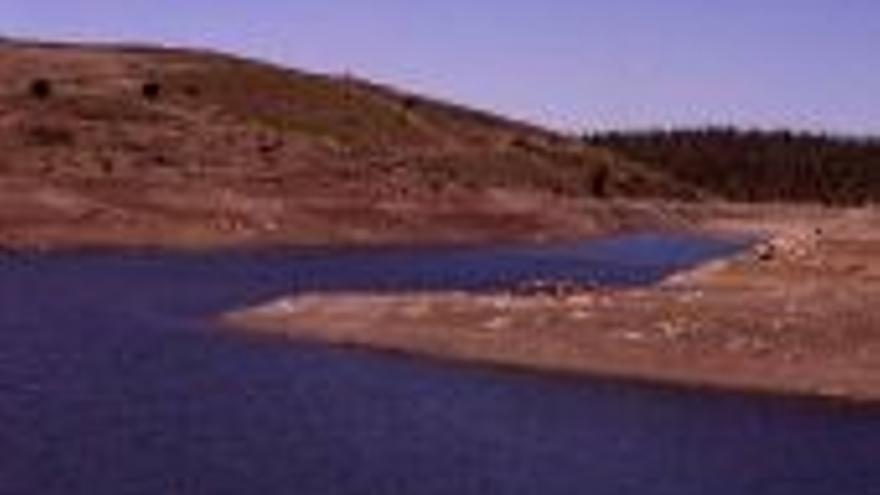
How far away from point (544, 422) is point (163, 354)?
13114mm

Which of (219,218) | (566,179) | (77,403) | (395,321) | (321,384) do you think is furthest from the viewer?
(566,179)

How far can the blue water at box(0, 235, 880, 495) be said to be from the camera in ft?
127

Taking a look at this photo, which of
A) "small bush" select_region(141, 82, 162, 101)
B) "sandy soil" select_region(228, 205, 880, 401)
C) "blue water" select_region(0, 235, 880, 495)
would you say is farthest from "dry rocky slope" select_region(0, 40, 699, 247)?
"blue water" select_region(0, 235, 880, 495)

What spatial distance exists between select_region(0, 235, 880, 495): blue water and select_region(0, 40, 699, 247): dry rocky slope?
125ft

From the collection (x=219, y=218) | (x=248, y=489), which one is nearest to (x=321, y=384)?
Answer: (x=248, y=489)

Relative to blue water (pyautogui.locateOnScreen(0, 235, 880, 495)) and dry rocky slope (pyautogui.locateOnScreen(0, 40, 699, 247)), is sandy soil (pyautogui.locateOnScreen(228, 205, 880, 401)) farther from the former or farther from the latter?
dry rocky slope (pyautogui.locateOnScreen(0, 40, 699, 247))

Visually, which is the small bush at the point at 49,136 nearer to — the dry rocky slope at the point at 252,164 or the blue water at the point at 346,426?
the dry rocky slope at the point at 252,164

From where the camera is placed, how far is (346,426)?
45.4m

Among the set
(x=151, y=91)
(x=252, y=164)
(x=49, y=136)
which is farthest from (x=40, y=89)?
(x=252, y=164)

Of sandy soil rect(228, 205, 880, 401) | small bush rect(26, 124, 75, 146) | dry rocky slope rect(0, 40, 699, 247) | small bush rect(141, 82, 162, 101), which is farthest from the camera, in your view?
small bush rect(141, 82, 162, 101)

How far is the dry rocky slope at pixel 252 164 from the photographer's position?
106875 millimetres

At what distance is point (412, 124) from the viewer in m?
168

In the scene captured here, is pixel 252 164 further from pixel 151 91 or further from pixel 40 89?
pixel 151 91

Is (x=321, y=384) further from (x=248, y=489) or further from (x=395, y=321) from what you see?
(x=248, y=489)
